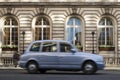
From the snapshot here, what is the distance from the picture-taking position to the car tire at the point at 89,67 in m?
25.3

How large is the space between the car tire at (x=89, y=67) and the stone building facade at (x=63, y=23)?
22.1m

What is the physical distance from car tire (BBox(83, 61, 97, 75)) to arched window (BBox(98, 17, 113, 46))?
22751mm

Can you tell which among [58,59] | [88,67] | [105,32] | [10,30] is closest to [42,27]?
[10,30]

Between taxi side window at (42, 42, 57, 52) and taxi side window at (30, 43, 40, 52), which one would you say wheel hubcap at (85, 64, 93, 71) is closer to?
taxi side window at (42, 42, 57, 52)

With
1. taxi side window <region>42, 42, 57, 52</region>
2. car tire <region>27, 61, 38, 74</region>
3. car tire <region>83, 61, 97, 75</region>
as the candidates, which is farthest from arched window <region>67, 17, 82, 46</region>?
car tire <region>83, 61, 97, 75</region>

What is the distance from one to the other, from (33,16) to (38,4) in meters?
1.40

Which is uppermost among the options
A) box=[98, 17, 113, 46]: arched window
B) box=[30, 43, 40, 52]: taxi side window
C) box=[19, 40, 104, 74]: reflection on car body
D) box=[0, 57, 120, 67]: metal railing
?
box=[98, 17, 113, 46]: arched window

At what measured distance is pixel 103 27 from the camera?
48.2 metres

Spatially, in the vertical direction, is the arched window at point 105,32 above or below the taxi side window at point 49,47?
above

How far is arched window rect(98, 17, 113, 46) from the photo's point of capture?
4816 centimetres

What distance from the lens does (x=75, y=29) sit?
4838 centimetres

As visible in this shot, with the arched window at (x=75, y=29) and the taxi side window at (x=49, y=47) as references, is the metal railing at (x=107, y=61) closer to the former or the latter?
the arched window at (x=75, y=29)

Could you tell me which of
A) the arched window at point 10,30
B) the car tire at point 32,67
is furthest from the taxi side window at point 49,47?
the arched window at point 10,30

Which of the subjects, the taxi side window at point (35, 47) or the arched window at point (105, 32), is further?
the arched window at point (105, 32)
